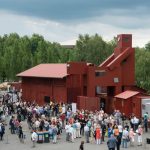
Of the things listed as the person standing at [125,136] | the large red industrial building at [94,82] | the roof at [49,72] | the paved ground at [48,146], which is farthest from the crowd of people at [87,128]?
the roof at [49,72]

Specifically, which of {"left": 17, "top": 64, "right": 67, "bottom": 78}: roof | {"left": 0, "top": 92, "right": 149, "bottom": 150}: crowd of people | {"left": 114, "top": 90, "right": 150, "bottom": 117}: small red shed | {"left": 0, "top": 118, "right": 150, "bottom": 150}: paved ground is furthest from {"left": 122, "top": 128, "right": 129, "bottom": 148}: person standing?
{"left": 17, "top": 64, "right": 67, "bottom": 78}: roof

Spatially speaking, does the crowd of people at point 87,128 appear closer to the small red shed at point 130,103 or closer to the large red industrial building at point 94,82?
the small red shed at point 130,103

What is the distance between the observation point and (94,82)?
49406mm

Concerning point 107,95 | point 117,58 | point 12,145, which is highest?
point 117,58

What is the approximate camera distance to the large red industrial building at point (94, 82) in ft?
158

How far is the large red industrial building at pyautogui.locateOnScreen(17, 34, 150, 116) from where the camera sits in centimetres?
4812

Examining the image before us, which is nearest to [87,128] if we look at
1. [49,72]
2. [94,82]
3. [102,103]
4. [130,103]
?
[130,103]

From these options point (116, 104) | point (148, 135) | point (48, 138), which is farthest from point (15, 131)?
point (116, 104)

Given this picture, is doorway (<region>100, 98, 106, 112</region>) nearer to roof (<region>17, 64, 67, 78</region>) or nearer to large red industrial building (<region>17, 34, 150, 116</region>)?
large red industrial building (<region>17, 34, 150, 116</region>)

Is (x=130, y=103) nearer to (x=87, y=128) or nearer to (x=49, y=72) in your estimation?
(x=87, y=128)

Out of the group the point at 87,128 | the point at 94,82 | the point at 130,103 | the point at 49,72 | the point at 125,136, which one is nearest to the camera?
the point at 125,136

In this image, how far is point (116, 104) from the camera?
153 feet

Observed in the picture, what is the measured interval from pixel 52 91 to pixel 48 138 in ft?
71.2

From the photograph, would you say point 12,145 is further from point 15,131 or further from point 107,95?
point 107,95
